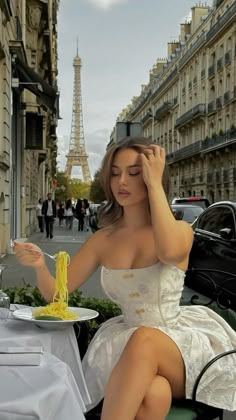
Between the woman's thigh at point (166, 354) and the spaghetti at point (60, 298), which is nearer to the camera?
the woman's thigh at point (166, 354)

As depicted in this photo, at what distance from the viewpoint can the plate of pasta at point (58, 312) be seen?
2346mm

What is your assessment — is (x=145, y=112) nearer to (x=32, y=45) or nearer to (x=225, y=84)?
(x=225, y=84)

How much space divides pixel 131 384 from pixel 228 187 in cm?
5192

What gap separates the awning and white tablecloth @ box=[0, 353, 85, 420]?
1388 cm

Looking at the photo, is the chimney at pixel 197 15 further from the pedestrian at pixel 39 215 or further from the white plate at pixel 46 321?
the white plate at pixel 46 321

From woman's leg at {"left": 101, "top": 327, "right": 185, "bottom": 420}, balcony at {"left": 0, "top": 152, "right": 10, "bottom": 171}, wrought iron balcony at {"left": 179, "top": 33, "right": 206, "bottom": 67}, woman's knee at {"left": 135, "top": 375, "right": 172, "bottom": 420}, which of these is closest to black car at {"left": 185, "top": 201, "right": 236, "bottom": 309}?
balcony at {"left": 0, "top": 152, "right": 10, "bottom": 171}

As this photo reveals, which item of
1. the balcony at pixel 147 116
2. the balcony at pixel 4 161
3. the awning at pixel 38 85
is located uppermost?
the balcony at pixel 147 116

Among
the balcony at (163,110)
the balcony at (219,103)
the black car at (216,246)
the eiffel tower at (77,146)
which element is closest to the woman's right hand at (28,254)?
the black car at (216,246)

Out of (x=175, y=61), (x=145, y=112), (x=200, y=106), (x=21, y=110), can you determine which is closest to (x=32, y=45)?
(x=21, y=110)

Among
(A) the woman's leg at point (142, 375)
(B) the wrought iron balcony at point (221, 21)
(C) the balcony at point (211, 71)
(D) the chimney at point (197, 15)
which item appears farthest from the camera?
(D) the chimney at point (197, 15)

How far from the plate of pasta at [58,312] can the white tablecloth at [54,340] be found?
4 cm

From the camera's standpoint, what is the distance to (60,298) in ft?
8.55

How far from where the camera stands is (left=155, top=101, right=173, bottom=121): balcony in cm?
7731

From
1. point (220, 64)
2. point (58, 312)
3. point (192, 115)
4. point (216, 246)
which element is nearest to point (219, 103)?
point (220, 64)
